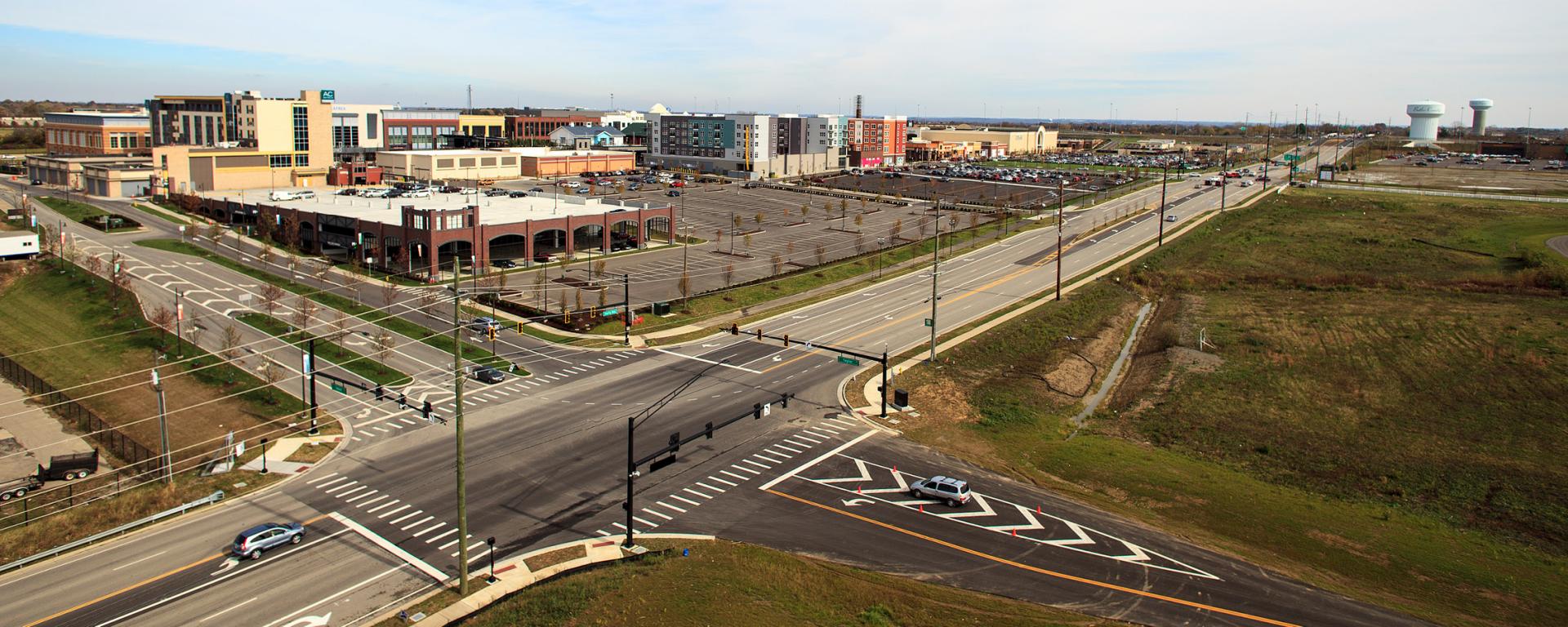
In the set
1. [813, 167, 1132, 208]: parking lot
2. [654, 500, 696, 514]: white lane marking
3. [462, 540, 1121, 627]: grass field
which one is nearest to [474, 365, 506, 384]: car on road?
[654, 500, 696, 514]: white lane marking

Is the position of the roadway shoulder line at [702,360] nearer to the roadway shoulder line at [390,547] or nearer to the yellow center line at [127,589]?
the roadway shoulder line at [390,547]

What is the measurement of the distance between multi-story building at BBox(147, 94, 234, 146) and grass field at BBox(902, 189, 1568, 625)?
128 meters

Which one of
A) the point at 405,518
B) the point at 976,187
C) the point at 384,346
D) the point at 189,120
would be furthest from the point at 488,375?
the point at 976,187

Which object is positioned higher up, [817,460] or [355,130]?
[355,130]

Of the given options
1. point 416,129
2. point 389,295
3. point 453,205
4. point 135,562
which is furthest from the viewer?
point 416,129

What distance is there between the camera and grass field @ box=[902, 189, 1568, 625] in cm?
3319

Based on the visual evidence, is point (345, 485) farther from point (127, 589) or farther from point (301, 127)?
point (301, 127)

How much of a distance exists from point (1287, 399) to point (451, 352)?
48106 millimetres

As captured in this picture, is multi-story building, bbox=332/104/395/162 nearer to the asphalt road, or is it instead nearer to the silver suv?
the asphalt road

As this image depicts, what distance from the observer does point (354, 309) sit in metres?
67.0

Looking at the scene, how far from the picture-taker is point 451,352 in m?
57.3

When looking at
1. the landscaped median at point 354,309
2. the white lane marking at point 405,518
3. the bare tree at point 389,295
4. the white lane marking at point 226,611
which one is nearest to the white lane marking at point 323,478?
the white lane marking at point 405,518

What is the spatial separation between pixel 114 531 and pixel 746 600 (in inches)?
886

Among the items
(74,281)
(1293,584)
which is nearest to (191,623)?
(1293,584)
